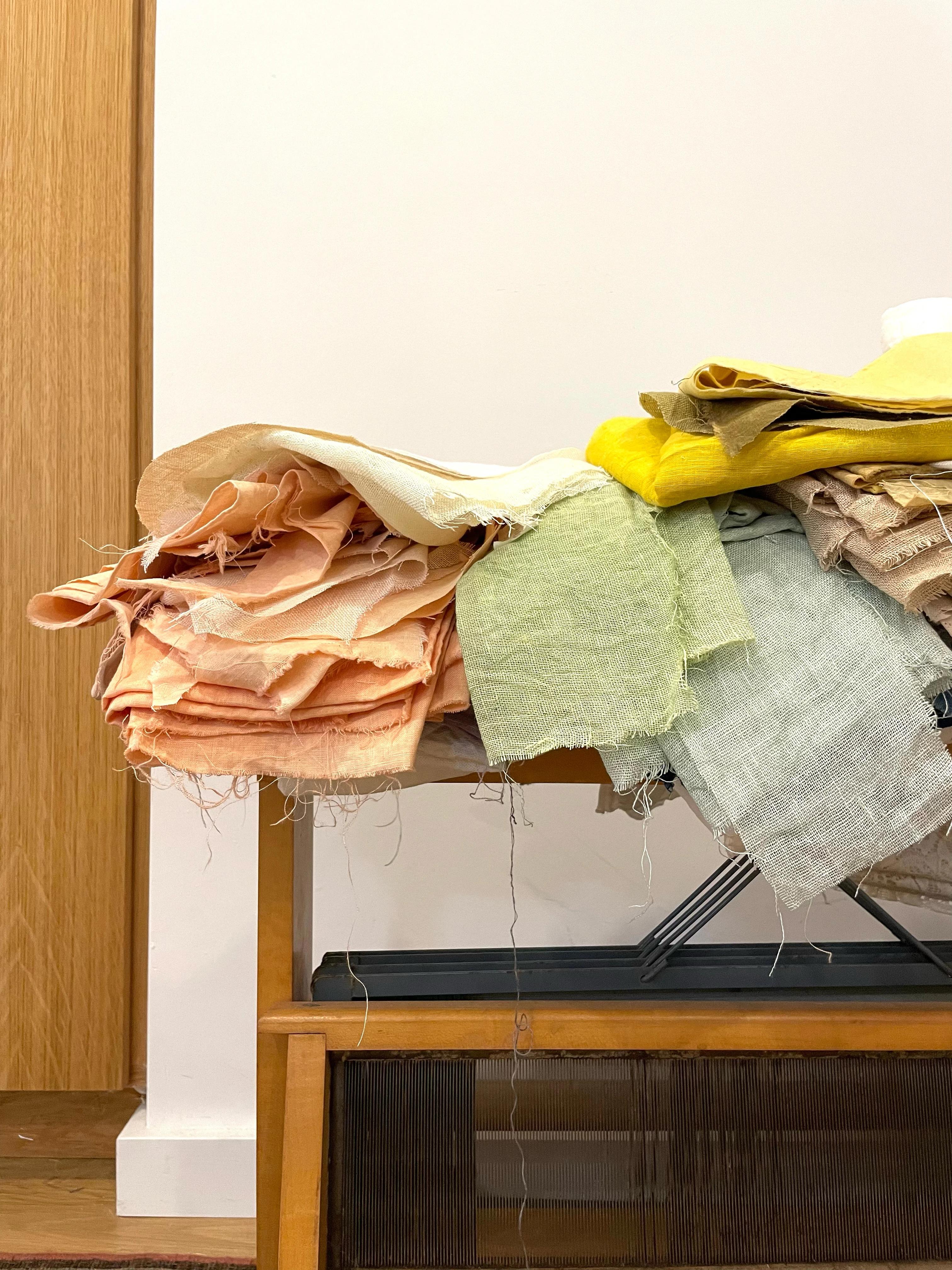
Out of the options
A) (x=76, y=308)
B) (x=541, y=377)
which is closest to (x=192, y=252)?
(x=76, y=308)

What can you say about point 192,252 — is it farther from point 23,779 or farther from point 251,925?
point 251,925

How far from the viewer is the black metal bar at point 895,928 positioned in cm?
71

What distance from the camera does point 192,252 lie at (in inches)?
47.1

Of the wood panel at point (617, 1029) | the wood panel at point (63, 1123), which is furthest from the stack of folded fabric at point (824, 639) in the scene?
the wood panel at point (63, 1123)

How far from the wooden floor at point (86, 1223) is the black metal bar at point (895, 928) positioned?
71 cm

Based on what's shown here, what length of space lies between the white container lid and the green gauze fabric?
0.26m

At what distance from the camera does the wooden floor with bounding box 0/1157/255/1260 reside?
101cm

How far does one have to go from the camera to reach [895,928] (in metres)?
0.76

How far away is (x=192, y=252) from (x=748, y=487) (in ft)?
2.88

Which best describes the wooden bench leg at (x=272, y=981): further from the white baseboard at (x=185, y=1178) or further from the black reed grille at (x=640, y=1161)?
the white baseboard at (x=185, y=1178)

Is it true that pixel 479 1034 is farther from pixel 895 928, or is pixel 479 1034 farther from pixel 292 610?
pixel 895 928

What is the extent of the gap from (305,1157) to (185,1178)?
0.68 meters

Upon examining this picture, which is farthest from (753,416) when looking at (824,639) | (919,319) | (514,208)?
(514,208)

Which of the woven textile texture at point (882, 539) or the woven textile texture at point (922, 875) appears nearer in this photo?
the woven textile texture at point (882, 539)
